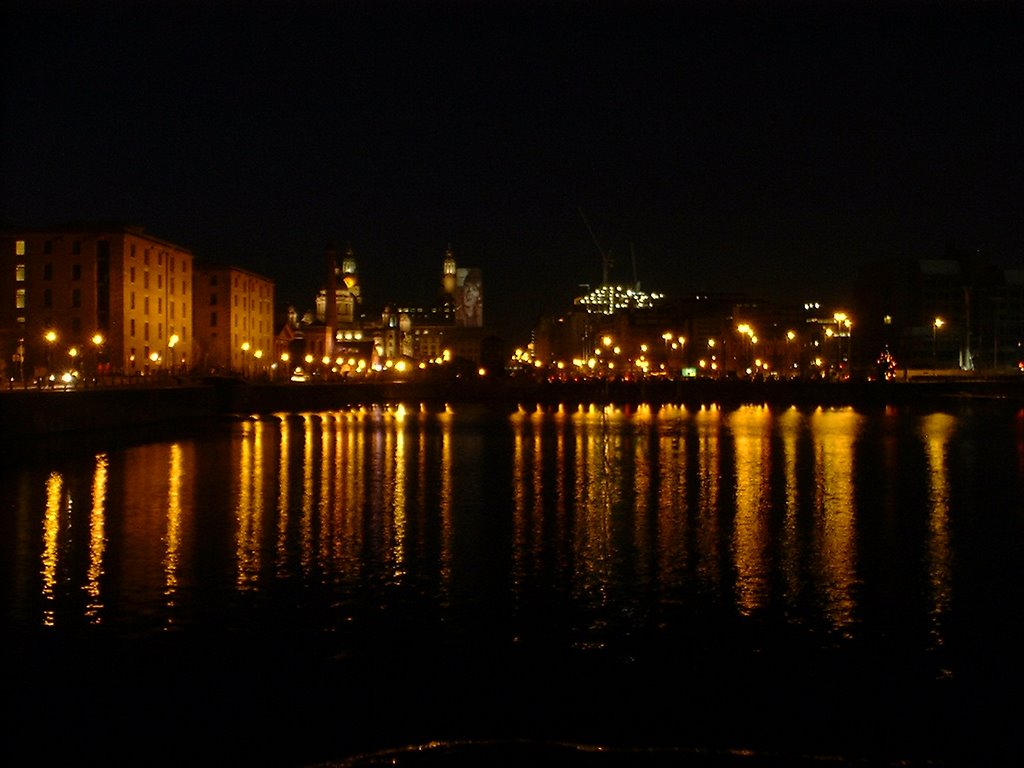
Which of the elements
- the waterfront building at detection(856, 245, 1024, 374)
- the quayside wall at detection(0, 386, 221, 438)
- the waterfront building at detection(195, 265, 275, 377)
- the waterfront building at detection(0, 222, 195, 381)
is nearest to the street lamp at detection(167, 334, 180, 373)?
the waterfront building at detection(0, 222, 195, 381)

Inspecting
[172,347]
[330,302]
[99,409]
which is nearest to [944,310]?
[330,302]

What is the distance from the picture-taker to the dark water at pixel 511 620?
927 centimetres

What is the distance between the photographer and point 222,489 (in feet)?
83.0

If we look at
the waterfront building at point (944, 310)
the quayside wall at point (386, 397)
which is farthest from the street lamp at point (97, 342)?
the waterfront building at point (944, 310)

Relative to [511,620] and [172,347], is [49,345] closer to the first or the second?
[172,347]

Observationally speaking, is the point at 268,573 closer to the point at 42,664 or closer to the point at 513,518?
the point at 42,664

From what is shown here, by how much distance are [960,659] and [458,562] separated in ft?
23.6

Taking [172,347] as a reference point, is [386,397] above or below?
below

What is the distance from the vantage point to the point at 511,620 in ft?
42.0

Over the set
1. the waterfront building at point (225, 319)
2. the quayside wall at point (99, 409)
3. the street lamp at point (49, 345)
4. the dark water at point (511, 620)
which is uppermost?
the waterfront building at point (225, 319)

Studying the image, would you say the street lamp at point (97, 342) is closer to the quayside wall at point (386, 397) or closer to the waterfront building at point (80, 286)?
the waterfront building at point (80, 286)


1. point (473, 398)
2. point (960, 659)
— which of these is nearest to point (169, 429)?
point (960, 659)

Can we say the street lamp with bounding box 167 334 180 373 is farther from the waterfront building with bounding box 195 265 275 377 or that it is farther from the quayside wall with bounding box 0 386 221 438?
the quayside wall with bounding box 0 386 221 438

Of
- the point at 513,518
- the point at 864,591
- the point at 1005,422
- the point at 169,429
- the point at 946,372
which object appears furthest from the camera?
the point at 946,372
